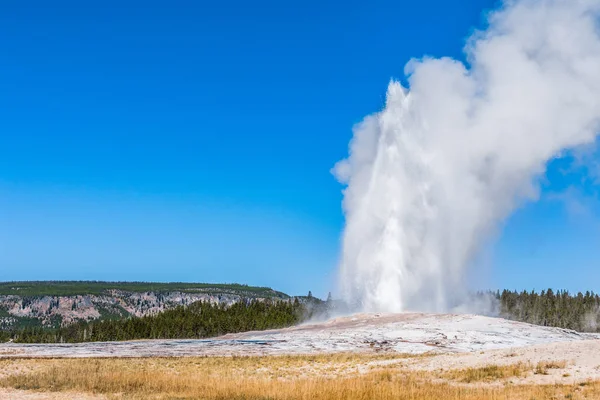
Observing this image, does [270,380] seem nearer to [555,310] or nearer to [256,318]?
[256,318]

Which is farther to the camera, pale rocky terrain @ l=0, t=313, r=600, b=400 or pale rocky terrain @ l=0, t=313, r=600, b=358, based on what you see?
pale rocky terrain @ l=0, t=313, r=600, b=358

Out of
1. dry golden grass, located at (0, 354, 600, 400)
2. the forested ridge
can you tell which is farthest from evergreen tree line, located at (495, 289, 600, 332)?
dry golden grass, located at (0, 354, 600, 400)

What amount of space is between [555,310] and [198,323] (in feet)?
249

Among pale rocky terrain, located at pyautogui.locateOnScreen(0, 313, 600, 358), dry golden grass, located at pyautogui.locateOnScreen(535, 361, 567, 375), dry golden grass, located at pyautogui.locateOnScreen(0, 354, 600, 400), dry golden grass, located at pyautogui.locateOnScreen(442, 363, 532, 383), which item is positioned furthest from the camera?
pale rocky terrain, located at pyautogui.locateOnScreen(0, 313, 600, 358)

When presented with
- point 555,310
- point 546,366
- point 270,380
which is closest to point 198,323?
point 555,310

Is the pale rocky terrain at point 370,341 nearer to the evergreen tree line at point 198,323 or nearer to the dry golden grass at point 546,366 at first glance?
the dry golden grass at point 546,366

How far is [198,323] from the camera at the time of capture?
412 ft

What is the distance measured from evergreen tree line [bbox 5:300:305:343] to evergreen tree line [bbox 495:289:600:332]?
1828 inches

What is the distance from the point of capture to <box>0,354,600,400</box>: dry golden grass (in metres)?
21.2

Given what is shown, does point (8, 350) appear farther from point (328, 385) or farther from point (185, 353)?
point (328, 385)

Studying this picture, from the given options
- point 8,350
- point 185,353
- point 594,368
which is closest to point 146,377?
point 185,353

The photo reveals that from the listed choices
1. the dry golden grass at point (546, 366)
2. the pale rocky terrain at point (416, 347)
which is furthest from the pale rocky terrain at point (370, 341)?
the dry golden grass at point (546, 366)

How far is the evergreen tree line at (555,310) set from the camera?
12538 cm

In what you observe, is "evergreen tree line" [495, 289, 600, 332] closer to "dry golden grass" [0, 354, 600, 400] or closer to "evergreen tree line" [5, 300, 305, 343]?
"evergreen tree line" [5, 300, 305, 343]
